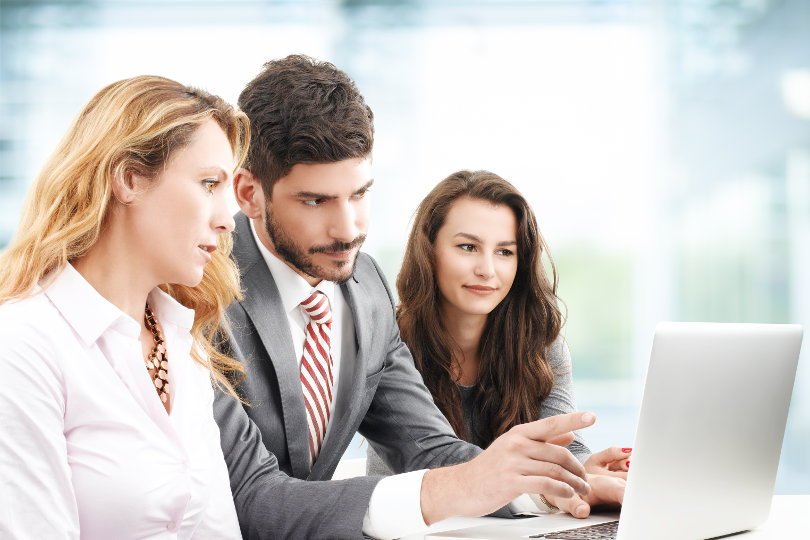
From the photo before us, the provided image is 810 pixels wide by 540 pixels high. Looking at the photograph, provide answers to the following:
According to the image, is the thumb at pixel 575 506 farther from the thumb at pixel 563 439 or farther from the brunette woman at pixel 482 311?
the brunette woman at pixel 482 311

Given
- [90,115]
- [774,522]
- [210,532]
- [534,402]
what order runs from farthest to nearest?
[534,402]
[774,522]
[210,532]
[90,115]

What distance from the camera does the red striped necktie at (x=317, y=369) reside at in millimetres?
1846

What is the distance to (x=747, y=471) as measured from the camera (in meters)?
1.43

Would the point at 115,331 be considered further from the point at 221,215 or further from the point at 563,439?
the point at 563,439

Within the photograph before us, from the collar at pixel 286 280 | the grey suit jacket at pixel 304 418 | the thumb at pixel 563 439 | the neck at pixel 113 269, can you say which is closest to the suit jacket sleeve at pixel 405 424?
the grey suit jacket at pixel 304 418

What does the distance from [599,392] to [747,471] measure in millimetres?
4083

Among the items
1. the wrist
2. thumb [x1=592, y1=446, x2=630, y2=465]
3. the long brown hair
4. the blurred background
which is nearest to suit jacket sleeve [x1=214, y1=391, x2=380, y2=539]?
the wrist

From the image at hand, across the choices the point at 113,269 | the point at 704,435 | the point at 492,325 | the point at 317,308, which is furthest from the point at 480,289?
the point at 113,269

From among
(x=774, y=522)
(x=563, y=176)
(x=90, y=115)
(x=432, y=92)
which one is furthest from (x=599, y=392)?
(x=90, y=115)

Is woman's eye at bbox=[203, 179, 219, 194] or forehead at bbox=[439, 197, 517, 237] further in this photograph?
forehead at bbox=[439, 197, 517, 237]

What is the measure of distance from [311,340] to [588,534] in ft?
2.46

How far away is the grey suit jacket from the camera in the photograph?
1486mm

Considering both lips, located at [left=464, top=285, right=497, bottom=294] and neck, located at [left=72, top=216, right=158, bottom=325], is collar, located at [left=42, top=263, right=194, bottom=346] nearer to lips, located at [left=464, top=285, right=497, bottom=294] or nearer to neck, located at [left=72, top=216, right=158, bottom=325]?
neck, located at [left=72, top=216, right=158, bottom=325]

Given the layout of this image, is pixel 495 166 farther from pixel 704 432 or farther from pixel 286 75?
pixel 704 432
